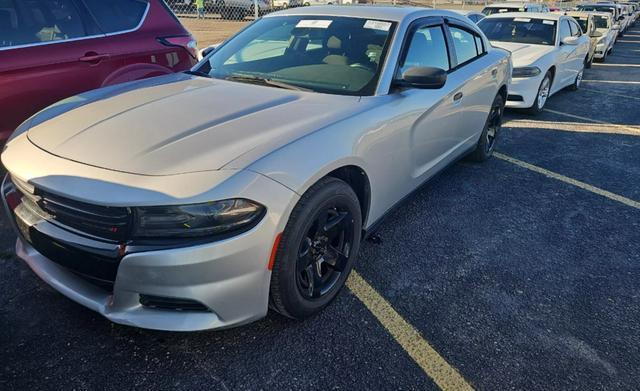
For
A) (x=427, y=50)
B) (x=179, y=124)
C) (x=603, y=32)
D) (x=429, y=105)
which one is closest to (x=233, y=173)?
(x=179, y=124)

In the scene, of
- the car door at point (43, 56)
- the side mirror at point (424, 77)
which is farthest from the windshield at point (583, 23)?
the car door at point (43, 56)

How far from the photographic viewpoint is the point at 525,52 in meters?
7.29

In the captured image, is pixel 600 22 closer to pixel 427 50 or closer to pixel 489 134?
pixel 489 134

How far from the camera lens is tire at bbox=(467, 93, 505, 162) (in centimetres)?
477

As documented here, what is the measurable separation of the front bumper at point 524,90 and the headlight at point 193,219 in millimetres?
6127

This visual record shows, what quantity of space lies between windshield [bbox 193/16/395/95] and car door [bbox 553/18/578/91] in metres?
5.67

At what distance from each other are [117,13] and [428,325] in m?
3.83

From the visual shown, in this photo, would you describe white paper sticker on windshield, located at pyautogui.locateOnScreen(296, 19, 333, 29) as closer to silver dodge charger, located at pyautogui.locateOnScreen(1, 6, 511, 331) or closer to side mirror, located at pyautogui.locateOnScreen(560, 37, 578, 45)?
silver dodge charger, located at pyautogui.locateOnScreen(1, 6, 511, 331)

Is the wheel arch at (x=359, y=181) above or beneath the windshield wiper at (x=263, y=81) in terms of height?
beneath

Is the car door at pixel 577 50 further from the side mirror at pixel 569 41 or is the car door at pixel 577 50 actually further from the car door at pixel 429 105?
the car door at pixel 429 105

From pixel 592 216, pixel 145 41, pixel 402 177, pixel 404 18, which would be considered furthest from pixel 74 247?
pixel 592 216

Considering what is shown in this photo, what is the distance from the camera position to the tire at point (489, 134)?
4.77 meters

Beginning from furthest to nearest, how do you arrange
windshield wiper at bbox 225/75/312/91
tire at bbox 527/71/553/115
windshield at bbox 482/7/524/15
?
windshield at bbox 482/7/524/15
tire at bbox 527/71/553/115
windshield wiper at bbox 225/75/312/91

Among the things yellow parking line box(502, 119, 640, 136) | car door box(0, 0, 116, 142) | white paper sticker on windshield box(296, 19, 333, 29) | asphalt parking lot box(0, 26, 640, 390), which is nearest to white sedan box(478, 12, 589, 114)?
yellow parking line box(502, 119, 640, 136)
